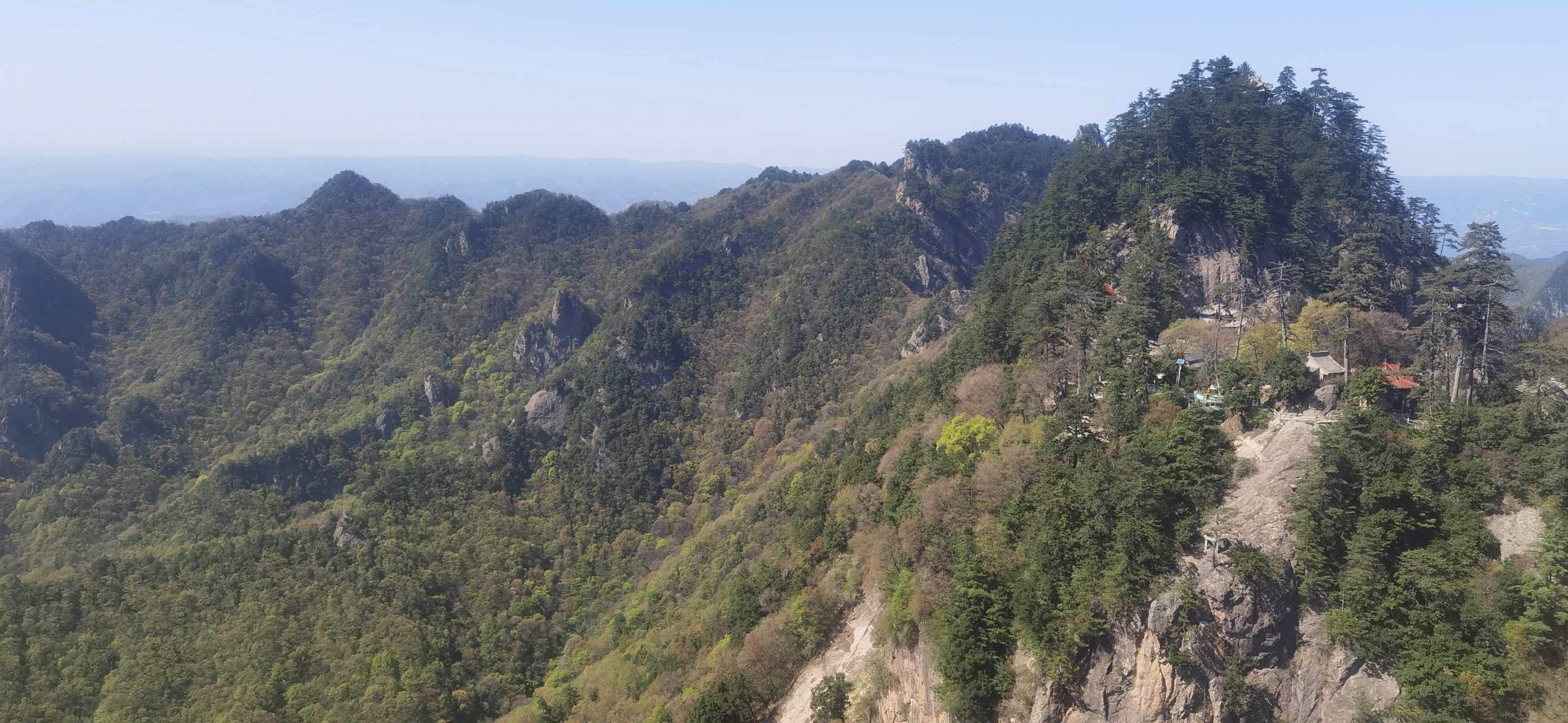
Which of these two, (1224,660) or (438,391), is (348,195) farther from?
(1224,660)

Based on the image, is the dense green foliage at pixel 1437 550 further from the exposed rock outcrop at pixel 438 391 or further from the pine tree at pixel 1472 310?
the exposed rock outcrop at pixel 438 391

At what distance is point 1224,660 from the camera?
81.3 ft

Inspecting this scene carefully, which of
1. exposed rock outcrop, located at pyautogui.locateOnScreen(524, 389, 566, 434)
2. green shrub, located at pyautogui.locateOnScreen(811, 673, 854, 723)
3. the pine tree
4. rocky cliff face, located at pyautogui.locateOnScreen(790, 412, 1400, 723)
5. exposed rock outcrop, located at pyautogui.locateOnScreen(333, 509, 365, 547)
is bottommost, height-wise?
exposed rock outcrop, located at pyautogui.locateOnScreen(333, 509, 365, 547)

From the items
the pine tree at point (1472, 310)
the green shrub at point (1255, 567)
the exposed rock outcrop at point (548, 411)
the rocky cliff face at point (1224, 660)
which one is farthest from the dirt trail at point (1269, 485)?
the exposed rock outcrop at point (548, 411)

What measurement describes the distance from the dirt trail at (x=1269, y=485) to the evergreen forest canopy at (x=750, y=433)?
868mm

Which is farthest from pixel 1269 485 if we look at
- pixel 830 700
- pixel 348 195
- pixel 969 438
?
pixel 348 195

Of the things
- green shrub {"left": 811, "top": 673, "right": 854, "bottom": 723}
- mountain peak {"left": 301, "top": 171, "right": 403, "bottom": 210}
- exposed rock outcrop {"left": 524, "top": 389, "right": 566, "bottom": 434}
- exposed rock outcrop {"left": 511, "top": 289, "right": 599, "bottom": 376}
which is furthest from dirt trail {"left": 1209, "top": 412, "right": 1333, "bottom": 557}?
mountain peak {"left": 301, "top": 171, "right": 403, "bottom": 210}

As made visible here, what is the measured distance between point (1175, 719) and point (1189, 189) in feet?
118

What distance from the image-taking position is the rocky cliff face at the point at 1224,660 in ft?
80.5

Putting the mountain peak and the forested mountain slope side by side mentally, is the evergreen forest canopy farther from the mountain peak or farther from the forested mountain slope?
the mountain peak

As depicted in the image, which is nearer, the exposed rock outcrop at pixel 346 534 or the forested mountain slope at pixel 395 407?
the forested mountain slope at pixel 395 407

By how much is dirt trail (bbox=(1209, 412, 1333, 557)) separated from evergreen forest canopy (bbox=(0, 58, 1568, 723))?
2.85 ft

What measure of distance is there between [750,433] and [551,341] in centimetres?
3777

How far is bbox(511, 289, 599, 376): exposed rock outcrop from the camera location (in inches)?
4469
